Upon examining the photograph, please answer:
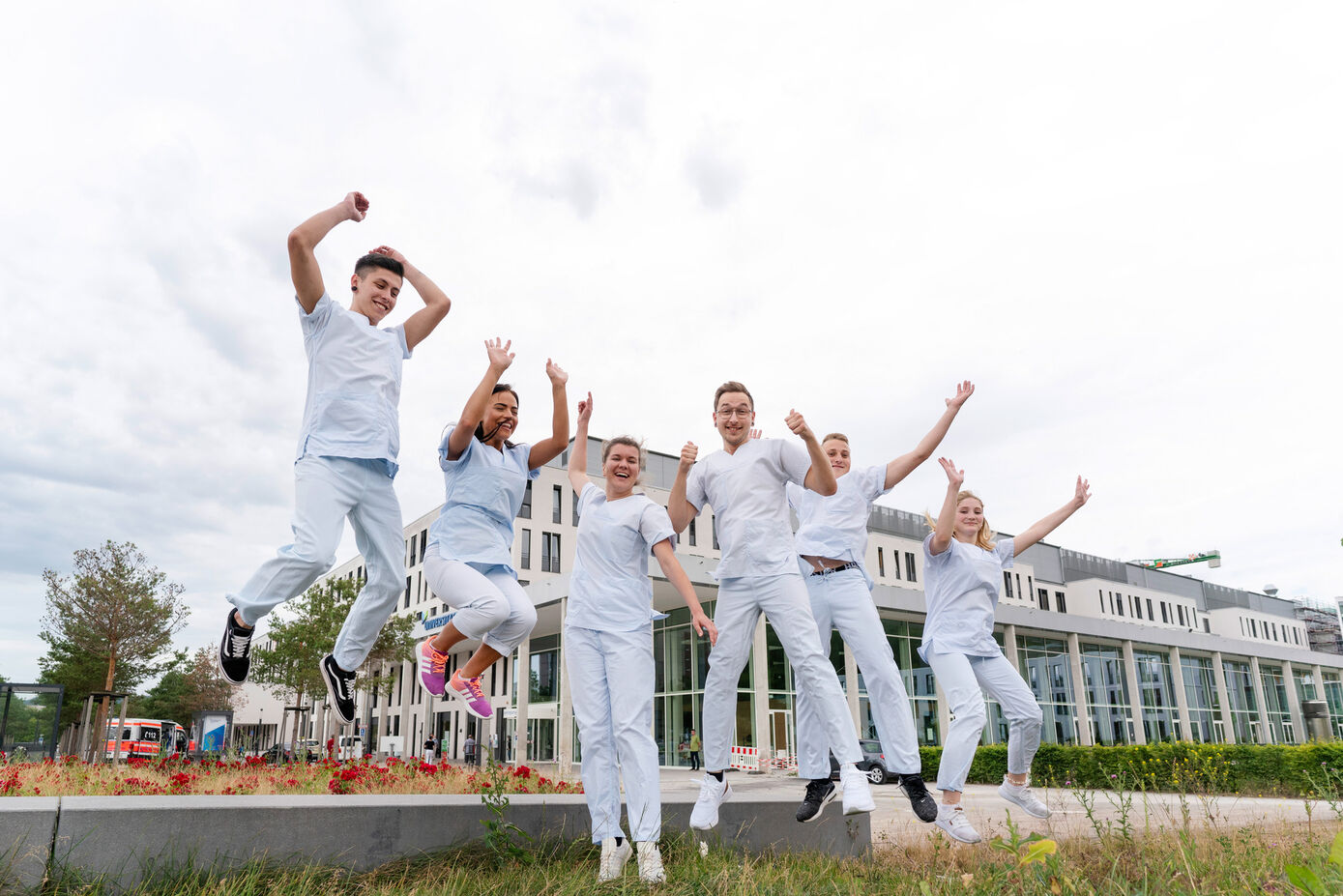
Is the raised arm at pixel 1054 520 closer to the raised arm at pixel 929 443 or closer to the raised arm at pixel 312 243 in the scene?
the raised arm at pixel 929 443

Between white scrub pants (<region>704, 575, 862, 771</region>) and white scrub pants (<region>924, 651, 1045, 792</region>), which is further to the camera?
white scrub pants (<region>924, 651, 1045, 792</region>)

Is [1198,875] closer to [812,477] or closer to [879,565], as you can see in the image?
[812,477]

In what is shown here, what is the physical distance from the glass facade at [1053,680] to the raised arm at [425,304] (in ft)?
127

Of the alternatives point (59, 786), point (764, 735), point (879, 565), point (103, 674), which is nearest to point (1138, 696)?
point (879, 565)

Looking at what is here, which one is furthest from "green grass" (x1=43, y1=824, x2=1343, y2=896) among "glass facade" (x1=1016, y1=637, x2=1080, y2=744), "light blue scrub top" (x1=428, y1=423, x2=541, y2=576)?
"glass facade" (x1=1016, y1=637, x2=1080, y2=744)

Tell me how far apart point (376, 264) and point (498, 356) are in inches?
35.2

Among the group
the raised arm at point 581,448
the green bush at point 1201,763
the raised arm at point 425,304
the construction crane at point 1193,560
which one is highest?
the construction crane at point 1193,560

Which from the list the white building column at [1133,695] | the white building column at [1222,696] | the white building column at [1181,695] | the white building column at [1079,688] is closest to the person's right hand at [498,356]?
the white building column at [1079,688]

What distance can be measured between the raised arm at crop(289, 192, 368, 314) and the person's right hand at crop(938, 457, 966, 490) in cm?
441

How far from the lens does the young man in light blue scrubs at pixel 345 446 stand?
15.0ft

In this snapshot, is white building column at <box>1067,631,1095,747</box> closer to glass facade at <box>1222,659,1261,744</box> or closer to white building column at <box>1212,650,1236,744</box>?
white building column at <box>1212,650,1236,744</box>

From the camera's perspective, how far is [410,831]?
4.62 m

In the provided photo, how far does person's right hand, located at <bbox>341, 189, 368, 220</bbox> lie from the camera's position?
192 inches

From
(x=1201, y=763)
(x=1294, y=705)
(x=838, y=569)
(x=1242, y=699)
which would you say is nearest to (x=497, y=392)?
(x=838, y=569)
